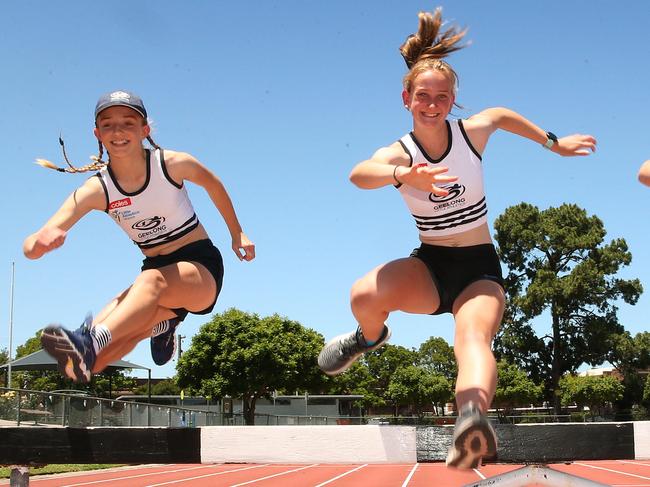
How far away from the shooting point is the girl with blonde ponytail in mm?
3398

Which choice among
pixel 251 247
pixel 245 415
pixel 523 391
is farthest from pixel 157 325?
pixel 523 391

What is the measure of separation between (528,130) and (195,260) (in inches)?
69.7

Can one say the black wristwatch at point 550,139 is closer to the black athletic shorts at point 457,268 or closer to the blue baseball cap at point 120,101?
the black athletic shorts at point 457,268

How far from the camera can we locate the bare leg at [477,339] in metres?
2.78

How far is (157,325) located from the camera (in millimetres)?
3842

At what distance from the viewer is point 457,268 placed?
11.7 feet

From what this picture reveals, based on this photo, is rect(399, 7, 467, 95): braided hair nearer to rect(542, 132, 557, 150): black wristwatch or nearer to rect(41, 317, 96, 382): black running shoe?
rect(542, 132, 557, 150): black wristwatch

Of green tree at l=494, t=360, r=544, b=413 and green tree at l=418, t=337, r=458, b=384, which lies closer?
green tree at l=494, t=360, r=544, b=413

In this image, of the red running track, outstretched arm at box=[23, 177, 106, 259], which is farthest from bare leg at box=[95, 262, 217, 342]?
the red running track

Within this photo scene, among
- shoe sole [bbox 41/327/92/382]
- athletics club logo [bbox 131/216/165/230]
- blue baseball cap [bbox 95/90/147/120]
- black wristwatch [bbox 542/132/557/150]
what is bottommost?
shoe sole [bbox 41/327/92/382]

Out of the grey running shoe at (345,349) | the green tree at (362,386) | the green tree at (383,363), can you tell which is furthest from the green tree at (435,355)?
the grey running shoe at (345,349)

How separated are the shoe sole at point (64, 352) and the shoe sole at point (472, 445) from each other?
1.54m

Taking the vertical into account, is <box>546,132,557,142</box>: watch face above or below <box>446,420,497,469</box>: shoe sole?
above

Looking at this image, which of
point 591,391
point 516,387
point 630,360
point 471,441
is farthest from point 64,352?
Answer: point 630,360
